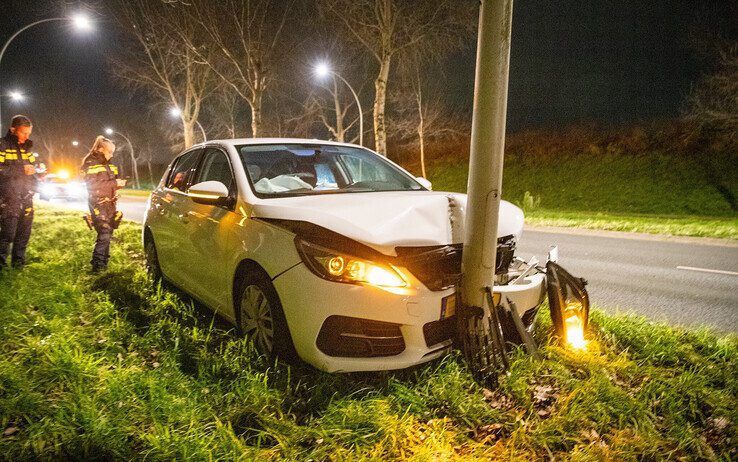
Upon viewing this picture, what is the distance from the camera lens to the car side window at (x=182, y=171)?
4.58 m

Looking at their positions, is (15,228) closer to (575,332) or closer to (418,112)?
(575,332)

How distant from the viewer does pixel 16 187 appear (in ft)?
18.4

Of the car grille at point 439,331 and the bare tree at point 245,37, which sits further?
the bare tree at point 245,37

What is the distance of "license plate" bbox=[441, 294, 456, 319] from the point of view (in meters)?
2.75

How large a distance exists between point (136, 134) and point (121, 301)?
5658 cm

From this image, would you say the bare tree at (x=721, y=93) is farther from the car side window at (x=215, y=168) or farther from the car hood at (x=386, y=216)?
the car side window at (x=215, y=168)

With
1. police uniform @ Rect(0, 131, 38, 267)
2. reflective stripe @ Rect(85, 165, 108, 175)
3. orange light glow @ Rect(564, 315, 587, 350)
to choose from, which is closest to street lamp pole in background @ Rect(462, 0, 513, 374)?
orange light glow @ Rect(564, 315, 587, 350)

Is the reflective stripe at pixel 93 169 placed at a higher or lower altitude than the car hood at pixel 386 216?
higher

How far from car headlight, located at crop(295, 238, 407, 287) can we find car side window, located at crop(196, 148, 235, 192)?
4.73 feet

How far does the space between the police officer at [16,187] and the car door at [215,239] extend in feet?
10.5

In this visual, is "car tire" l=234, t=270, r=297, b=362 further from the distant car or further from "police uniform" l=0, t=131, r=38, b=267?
the distant car

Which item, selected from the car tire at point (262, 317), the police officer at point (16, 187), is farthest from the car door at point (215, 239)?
the police officer at point (16, 187)

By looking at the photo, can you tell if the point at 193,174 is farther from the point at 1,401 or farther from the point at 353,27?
the point at 353,27

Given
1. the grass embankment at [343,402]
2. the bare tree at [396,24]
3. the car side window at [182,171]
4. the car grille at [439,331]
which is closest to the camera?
the grass embankment at [343,402]
